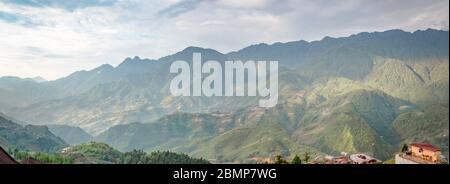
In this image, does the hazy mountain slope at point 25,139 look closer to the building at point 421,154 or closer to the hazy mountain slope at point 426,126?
the building at point 421,154

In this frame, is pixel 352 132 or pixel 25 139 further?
pixel 352 132

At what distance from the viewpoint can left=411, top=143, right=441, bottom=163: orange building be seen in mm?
38847

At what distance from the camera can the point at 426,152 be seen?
40219 mm

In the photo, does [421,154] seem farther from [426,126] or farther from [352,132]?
[426,126]

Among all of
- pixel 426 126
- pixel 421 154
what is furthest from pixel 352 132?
pixel 421 154

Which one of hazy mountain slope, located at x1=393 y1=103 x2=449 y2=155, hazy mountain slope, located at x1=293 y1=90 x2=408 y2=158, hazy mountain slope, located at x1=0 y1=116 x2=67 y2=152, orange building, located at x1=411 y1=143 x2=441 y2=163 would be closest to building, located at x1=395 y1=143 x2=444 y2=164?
Result: orange building, located at x1=411 y1=143 x2=441 y2=163

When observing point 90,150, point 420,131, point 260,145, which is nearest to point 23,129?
point 90,150

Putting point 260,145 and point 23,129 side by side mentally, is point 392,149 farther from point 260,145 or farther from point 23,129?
point 23,129

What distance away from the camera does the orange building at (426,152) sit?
38.8 metres

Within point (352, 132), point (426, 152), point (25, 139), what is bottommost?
point (25, 139)

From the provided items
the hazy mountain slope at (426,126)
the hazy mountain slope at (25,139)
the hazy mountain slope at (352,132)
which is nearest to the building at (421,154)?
the hazy mountain slope at (352,132)

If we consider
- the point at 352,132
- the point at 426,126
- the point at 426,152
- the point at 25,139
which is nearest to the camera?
the point at 426,152
